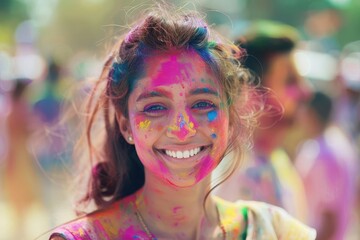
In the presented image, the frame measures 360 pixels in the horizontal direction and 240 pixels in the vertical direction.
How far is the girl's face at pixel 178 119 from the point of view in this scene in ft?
7.54

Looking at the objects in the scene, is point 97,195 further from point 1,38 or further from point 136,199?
point 1,38

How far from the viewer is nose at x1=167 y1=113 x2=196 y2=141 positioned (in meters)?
2.27

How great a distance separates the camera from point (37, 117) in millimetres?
7316

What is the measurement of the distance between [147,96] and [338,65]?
5210 millimetres

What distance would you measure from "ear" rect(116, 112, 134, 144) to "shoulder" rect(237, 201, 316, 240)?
1.60 feet

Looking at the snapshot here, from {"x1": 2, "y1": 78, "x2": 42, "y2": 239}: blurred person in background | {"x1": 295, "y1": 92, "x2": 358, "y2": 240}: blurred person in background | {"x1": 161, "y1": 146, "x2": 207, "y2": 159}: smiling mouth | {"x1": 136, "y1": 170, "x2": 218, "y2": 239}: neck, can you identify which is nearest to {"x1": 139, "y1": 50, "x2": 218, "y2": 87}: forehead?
{"x1": 161, "y1": 146, "x2": 207, "y2": 159}: smiling mouth

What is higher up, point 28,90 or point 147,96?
point 28,90

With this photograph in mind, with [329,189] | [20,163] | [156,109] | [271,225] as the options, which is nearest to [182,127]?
[156,109]

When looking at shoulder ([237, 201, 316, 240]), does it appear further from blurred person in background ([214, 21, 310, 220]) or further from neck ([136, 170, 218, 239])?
blurred person in background ([214, 21, 310, 220])

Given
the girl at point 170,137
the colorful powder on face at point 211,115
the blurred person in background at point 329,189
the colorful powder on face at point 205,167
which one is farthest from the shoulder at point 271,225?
the blurred person in background at point 329,189

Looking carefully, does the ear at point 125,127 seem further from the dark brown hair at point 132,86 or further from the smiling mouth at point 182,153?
the smiling mouth at point 182,153

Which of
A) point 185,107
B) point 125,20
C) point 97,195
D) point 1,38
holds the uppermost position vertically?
point 1,38

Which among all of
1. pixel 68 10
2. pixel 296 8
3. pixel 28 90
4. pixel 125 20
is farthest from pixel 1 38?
pixel 125 20

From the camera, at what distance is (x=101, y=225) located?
2.32 metres
